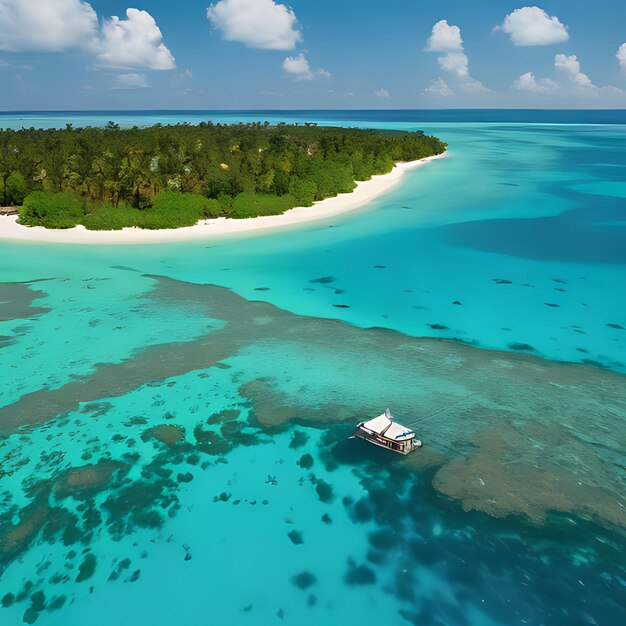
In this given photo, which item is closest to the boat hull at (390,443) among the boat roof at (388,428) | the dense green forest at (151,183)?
the boat roof at (388,428)

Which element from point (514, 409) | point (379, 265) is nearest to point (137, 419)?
point (514, 409)

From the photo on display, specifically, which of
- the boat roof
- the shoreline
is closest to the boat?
the boat roof

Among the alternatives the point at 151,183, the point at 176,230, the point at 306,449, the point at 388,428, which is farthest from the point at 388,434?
the point at 151,183

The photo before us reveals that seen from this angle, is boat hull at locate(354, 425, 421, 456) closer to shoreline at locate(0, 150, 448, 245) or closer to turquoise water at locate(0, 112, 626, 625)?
turquoise water at locate(0, 112, 626, 625)

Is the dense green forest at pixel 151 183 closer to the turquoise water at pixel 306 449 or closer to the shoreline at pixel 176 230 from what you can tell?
the shoreline at pixel 176 230

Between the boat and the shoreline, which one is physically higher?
the shoreline

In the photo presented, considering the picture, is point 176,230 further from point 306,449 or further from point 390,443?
point 390,443

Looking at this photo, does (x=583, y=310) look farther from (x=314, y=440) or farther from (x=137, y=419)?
(x=137, y=419)
